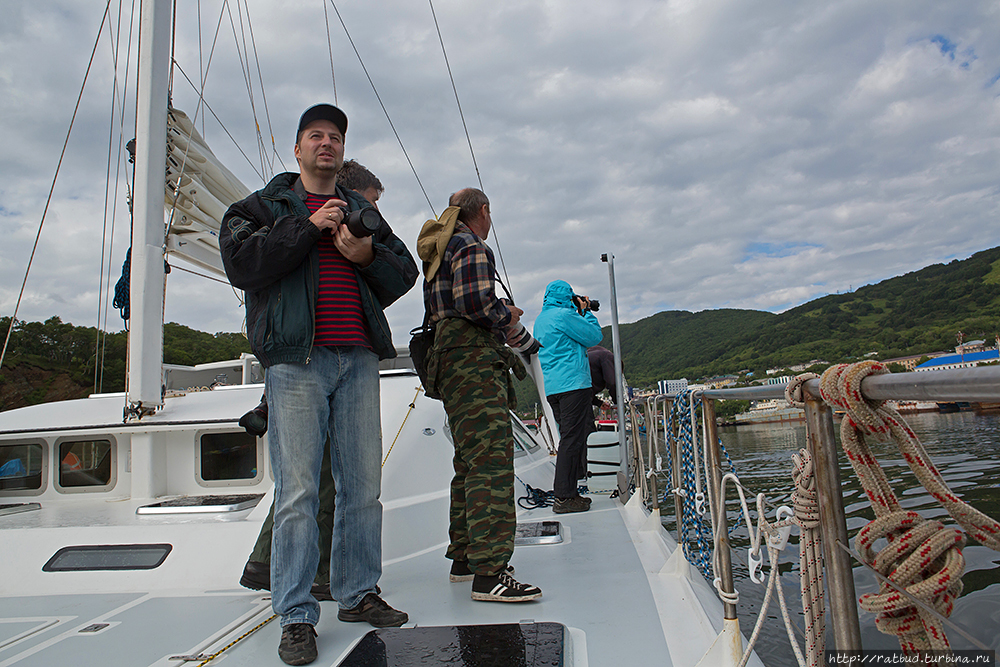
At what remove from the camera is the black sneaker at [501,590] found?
2.16 m

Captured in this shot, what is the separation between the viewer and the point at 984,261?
896 inches

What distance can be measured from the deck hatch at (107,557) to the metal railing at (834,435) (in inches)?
100

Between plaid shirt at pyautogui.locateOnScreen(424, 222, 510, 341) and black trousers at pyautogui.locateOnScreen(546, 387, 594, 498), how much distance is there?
1.77 metres

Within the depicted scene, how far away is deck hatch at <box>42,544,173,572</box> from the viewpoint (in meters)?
2.73

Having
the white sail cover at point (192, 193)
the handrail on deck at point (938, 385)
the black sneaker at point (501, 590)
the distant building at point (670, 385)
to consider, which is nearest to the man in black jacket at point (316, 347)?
the black sneaker at point (501, 590)

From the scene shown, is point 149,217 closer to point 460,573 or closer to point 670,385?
point 460,573

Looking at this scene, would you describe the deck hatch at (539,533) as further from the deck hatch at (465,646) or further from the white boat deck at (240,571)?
the deck hatch at (465,646)

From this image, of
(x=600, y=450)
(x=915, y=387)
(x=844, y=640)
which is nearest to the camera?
(x=915, y=387)

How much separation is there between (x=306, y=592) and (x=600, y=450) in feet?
22.7

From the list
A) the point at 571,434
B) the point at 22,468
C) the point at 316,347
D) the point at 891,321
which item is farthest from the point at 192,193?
the point at 891,321

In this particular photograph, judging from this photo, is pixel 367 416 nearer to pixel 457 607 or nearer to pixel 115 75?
pixel 457 607

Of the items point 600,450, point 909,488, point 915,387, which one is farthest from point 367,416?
point 600,450

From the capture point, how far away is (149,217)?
3.68m

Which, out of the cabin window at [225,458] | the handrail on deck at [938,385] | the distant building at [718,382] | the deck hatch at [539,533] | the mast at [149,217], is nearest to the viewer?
the handrail on deck at [938,385]
